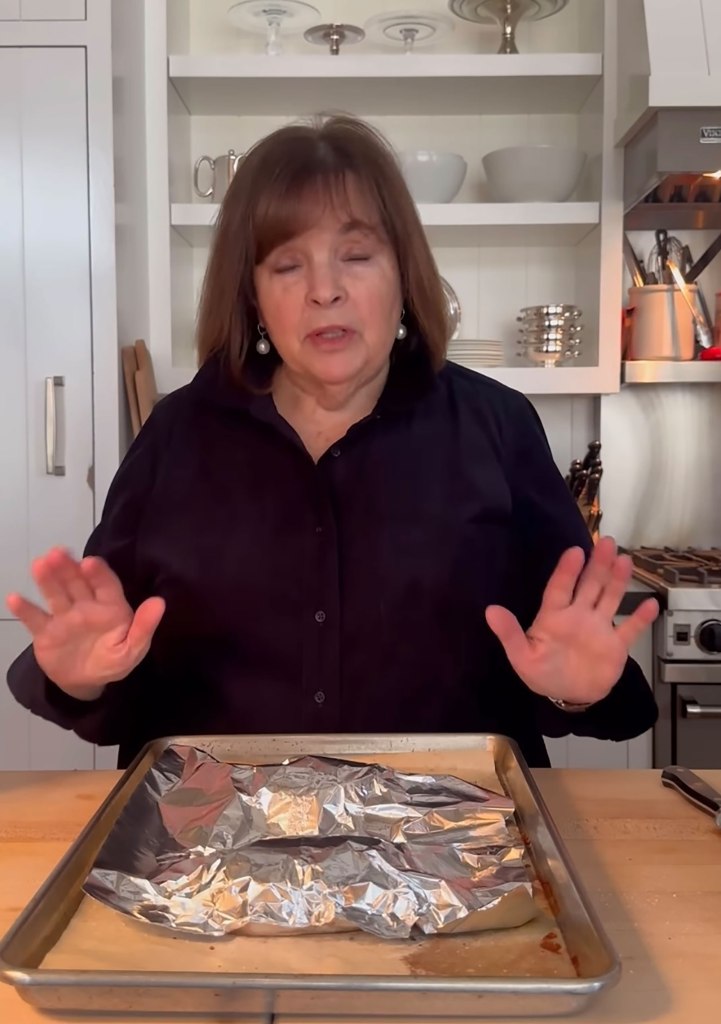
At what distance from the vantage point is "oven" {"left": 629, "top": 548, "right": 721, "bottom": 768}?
1794 mm

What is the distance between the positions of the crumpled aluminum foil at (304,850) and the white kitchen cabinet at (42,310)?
1.20m

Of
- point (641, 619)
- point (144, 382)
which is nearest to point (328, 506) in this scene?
point (641, 619)

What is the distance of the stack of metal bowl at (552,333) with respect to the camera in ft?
7.01

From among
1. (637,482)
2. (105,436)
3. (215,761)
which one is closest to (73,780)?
(215,761)

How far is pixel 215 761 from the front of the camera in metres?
0.81

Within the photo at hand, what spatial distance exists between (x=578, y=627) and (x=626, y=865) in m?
0.19

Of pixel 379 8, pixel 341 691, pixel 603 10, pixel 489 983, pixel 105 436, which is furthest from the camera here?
pixel 379 8

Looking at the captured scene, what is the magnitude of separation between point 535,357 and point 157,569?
1304 mm

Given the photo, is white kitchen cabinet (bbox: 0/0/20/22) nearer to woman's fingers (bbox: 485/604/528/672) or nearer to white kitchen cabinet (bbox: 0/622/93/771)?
white kitchen cabinet (bbox: 0/622/93/771)

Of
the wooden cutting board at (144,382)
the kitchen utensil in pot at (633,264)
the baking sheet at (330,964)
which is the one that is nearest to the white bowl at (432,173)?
the kitchen utensil in pot at (633,264)

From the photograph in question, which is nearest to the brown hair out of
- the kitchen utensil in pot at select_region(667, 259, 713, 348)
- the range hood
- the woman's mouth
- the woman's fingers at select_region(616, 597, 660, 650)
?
the woman's mouth

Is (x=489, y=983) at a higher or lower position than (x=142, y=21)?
lower

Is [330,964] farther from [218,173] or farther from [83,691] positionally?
[218,173]

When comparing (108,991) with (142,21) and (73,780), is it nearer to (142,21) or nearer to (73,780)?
(73,780)
